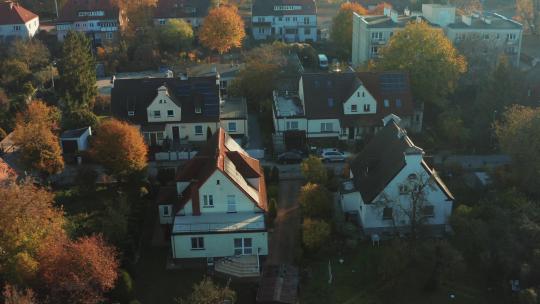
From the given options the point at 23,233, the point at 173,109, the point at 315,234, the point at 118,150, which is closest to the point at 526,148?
the point at 315,234

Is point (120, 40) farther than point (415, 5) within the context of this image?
No

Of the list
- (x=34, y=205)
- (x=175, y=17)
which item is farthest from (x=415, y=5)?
(x=34, y=205)

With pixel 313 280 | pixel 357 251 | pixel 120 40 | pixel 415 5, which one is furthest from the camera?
pixel 415 5

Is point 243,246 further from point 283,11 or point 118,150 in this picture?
point 283,11

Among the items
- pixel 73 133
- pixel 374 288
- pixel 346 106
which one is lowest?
pixel 374 288

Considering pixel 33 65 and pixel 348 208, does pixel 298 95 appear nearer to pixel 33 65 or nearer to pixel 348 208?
pixel 348 208

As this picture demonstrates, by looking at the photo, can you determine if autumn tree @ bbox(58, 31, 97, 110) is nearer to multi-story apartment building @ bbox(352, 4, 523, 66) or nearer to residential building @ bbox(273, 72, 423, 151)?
residential building @ bbox(273, 72, 423, 151)

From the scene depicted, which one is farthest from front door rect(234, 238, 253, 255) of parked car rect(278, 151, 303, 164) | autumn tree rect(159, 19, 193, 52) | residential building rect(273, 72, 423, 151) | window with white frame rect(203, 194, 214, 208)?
autumn tree rect(159, 19, 193, 52)
